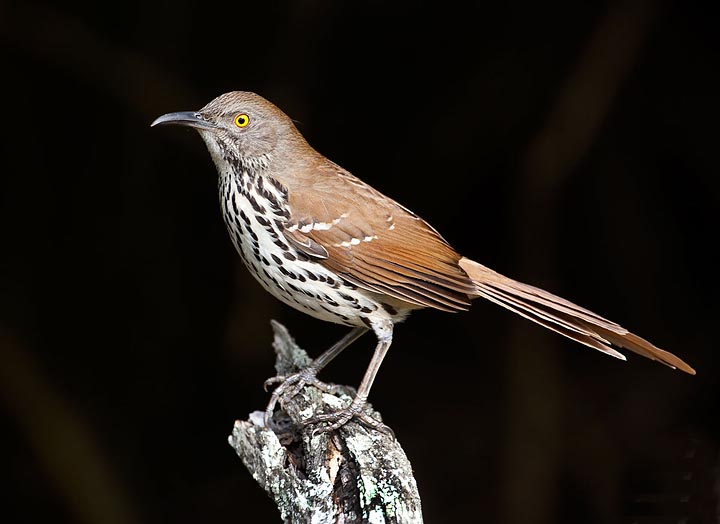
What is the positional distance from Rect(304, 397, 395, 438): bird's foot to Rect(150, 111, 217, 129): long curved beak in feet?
3.62

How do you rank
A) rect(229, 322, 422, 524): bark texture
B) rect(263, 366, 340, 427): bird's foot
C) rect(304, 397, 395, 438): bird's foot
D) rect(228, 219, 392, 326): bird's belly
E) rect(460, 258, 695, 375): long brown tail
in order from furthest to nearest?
1. rect(263, 366, 340, 427): bird's foot
2. rect(460, 258, 695, 375): long brown tail
3. rect(228, 219, 392, 326): bird's belly
4. rect(304, 397, 395, 438): bird's foot
5. rect(229, 322, 422, 524): bark texture

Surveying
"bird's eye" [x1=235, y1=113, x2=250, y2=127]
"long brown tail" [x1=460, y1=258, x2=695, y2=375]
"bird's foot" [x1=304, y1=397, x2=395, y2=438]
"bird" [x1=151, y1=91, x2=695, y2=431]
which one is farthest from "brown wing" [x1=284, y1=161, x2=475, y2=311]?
"bird's foot" [x1=304, y1=397, x2=395, y2=438]

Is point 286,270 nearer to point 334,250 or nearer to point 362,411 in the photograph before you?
point 334,250

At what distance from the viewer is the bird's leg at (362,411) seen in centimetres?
349

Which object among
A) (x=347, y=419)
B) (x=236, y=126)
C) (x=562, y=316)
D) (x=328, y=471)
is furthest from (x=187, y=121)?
(x=562, y=316)

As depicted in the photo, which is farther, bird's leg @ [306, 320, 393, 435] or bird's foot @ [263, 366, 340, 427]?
bird's foot @ [263, 366, 340, 427]

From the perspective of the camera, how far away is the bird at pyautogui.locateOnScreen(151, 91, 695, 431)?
3576 mm

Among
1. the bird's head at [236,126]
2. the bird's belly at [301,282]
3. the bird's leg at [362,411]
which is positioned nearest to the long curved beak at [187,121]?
the bird's head at [236,126]

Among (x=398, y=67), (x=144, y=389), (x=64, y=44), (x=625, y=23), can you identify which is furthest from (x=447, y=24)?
(x=144, y=389)

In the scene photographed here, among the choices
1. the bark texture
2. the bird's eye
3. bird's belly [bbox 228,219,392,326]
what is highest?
the bird's eye

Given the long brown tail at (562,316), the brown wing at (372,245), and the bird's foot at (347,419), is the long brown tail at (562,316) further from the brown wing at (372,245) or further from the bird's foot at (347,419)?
the bird's foot at (347,419)

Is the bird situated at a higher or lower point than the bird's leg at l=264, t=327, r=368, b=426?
higher

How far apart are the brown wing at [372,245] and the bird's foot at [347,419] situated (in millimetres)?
405

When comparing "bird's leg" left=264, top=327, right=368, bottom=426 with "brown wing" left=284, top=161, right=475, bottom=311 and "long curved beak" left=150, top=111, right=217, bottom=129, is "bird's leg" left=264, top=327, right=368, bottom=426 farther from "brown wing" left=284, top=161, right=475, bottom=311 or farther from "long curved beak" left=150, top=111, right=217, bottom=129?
"long curved beak" left=150, top=111, right=217, bottom=129
